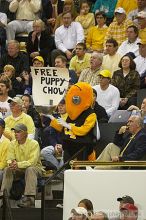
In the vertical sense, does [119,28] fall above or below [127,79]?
above

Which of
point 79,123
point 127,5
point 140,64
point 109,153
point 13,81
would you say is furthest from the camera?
point 127,5

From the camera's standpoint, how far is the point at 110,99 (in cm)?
1748

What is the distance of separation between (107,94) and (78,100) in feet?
8.56

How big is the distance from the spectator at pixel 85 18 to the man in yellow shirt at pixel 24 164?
6.60 m

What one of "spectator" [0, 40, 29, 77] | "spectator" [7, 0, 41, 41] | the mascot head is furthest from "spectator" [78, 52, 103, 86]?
"spectator" [7, 0, 41, 41]

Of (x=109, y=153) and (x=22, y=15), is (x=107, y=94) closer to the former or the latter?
(x=109, y=153)

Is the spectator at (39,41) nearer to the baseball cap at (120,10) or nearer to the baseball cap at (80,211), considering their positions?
the baseball cap at (120,10)

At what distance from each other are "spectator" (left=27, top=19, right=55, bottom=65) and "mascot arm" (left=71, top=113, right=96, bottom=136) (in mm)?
6581

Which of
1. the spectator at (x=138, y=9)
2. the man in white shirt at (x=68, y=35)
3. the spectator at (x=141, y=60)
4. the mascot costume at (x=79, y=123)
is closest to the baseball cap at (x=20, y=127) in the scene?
the mascot costume at (x=79, y=123)

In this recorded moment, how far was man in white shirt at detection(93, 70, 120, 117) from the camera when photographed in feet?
57.2

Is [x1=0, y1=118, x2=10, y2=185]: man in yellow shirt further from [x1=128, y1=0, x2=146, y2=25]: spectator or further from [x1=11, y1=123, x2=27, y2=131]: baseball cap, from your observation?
[x1=128, y1=0, x2=146, y2=25]: spectator

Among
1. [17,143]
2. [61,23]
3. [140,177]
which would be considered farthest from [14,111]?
[61,23]

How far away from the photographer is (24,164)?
1505 cm

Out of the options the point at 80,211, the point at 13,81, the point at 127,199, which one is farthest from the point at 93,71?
the point at 80,211
